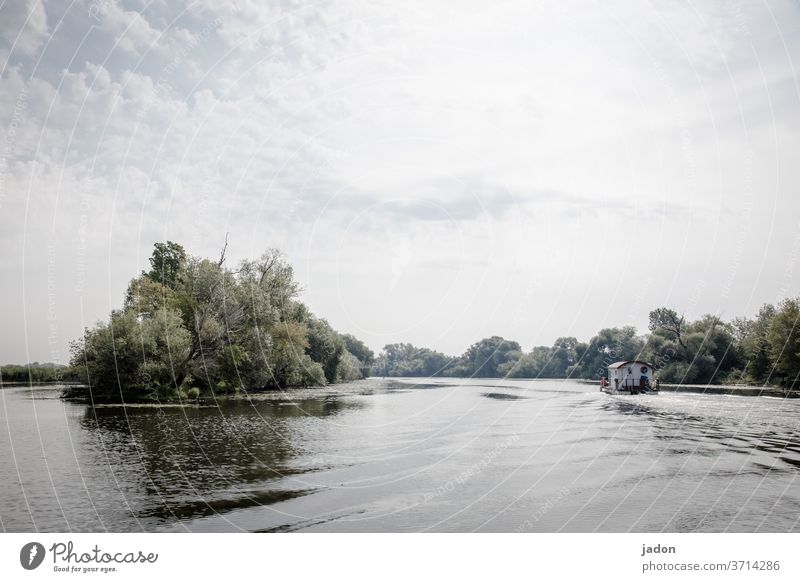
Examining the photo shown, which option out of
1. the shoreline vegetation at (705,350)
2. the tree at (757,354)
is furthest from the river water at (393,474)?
the tree at (757,354)

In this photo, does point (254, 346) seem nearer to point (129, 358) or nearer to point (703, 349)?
point (129, 358)

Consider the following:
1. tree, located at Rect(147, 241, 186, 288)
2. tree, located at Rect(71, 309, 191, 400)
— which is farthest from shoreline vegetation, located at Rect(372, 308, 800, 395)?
tree, located at Rect(147, 241, 186, 288)

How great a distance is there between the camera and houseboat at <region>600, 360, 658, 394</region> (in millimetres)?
58031

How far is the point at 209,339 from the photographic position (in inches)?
2071

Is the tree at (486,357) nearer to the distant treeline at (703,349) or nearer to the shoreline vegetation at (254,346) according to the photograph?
the distant treeline at (703,349)

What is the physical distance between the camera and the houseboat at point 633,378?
58.0 metres

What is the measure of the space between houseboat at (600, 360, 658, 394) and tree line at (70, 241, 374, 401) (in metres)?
36.4

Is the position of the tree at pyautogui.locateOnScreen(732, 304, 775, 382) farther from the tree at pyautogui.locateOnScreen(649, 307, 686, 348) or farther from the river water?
the river water

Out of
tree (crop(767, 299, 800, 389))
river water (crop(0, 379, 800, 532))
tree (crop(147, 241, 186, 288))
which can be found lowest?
river water (crop(0, 379, 800, 532))

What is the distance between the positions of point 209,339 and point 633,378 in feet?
150
